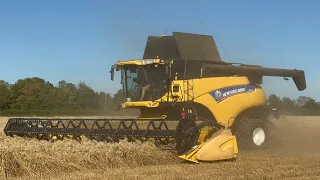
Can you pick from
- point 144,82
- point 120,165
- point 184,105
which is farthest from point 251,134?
point 120,165

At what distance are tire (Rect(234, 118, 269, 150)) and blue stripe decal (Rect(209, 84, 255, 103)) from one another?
2.65 ft

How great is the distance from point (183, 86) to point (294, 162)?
3.18 m

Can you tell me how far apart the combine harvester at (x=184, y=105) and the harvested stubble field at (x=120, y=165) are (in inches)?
19.7

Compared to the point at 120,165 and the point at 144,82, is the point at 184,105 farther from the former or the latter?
the point at 120,165

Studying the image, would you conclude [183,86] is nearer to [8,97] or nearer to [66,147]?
[66,147]

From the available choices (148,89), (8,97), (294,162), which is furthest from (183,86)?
(8,97)

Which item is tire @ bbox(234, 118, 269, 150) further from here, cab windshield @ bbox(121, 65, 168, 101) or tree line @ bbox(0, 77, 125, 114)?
tree line @ bbox(0, 77, 125, 114)

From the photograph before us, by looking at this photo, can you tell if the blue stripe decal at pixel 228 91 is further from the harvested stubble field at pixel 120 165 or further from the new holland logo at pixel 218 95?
the harvested stubble field at pixel 120 165

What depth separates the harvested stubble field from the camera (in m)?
6.49

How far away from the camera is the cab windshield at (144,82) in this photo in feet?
34.0

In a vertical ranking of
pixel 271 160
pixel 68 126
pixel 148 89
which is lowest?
pixel 271 160

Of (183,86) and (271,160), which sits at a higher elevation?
(183,86)

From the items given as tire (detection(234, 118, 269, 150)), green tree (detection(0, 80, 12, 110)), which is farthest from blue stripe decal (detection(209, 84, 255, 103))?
green tree (detection(0, 80, 12, 110))

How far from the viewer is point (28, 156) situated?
6.77 m
